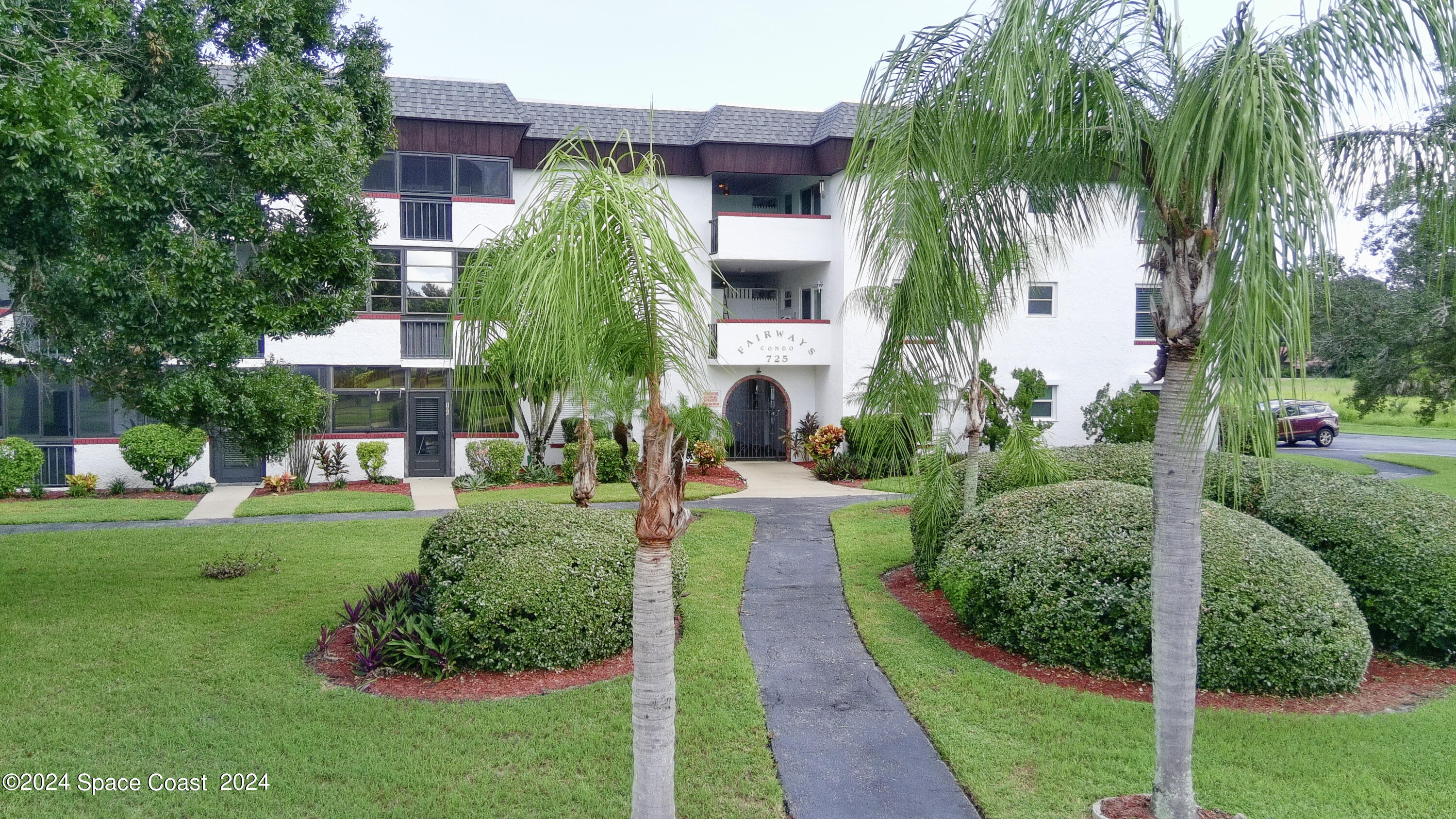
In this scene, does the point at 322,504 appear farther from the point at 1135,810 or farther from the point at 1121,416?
the point at 1121,416

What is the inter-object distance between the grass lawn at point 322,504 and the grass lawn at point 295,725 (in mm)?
5979

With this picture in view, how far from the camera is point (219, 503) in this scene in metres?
17.7

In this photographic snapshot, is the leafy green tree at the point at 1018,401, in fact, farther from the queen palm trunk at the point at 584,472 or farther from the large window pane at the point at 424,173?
the large window pane at the point at 424,173

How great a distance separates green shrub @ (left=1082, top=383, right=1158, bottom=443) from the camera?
21.3m

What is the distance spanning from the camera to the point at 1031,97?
482cm

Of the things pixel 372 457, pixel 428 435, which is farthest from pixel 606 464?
pixel 372 457

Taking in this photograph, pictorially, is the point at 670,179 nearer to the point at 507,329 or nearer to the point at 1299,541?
the point at 1299,541

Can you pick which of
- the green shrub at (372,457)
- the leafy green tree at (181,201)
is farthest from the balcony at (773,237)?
the leafy green tree at (181,201)

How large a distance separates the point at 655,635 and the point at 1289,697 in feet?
17.7

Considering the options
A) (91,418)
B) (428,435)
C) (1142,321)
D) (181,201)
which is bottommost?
(428,435)

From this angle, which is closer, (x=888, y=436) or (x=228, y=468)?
(x=888, y=436)

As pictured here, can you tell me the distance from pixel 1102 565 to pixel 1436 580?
3.02 metres

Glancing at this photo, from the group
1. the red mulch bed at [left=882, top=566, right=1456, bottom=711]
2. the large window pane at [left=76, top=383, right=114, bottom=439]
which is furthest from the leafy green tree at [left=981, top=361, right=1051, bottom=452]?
the large window pane at [left=76, top=383, right=114, bottom=439]

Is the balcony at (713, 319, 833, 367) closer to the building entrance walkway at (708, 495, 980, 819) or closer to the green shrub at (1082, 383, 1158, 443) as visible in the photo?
the green shrub at (1082, 383, 1158, 443)
